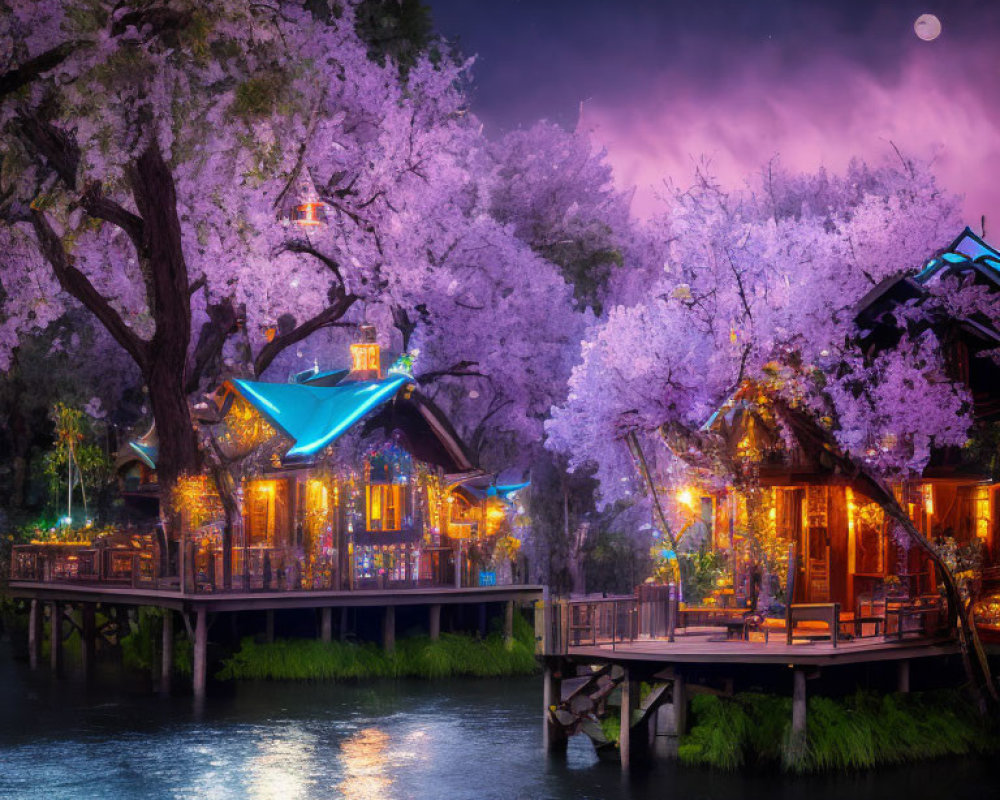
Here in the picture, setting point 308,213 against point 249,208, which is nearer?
point 308,213

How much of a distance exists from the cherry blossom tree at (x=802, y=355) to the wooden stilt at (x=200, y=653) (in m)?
Result: 8.12

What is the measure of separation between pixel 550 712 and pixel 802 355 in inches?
272

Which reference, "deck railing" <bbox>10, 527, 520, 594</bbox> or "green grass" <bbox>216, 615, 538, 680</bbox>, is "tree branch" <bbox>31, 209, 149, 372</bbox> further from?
"green grass" <bbox>216, 615, 538, 680</bbox>

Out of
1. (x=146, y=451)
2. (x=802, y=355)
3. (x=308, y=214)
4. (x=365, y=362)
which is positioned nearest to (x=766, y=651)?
(x=802, y=355)

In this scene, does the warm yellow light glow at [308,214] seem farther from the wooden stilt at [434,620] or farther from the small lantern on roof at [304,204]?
the wooden stilt at [434,620]

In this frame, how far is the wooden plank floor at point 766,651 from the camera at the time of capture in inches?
813

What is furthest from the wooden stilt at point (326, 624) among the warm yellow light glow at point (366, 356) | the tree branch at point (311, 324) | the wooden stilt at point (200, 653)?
the tree branch at point (311, 324)

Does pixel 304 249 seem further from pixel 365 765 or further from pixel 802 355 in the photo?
pixel 365 765

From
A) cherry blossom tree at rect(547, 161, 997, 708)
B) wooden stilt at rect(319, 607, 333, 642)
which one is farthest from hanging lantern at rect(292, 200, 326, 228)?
wooden stilt at rect(319, 607, 333, 642)

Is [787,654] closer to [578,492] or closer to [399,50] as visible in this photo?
[399,50]

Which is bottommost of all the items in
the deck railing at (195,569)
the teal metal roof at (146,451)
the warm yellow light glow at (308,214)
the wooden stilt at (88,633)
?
the wooden stilt at (88,633)

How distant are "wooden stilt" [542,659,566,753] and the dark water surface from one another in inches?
12.5

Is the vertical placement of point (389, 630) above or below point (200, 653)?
above

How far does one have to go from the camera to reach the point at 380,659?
32.7 m
